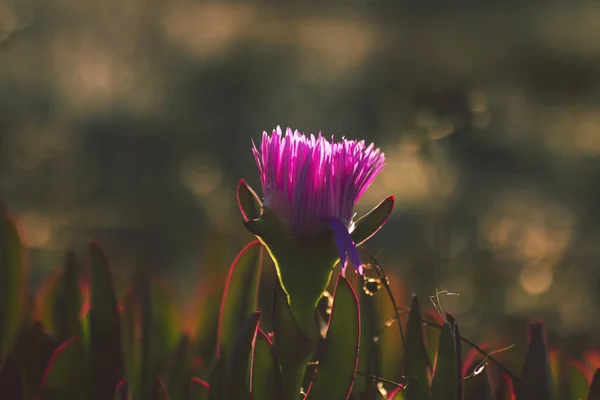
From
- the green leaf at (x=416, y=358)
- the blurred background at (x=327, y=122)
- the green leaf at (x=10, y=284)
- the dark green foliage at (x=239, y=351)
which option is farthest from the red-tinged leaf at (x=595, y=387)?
the blurred background at (x=327, y=122)

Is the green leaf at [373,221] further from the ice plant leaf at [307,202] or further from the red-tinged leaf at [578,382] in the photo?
the red-tinged leaf at [578,382]

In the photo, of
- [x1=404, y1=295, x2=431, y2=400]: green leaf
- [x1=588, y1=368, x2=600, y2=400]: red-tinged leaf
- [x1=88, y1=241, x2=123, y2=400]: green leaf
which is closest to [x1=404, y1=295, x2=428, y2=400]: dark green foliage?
[x1=404, y1=295, x2=431, y2=400]: green leaf

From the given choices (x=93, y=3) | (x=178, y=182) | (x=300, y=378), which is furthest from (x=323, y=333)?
(x=93, y=3)

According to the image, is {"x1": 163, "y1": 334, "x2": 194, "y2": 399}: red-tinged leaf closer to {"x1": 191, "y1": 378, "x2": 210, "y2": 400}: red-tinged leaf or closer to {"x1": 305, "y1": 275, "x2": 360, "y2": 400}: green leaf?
{"x1": 191, "y1": 378, "x2": 210, "y2": 400}: red-tinged leaf

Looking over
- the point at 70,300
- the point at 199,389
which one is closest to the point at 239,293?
the point at 199,389

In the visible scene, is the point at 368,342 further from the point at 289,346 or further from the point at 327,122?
the point at 327,122

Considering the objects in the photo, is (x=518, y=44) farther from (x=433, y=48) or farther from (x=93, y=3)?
(x=93, y=3)
